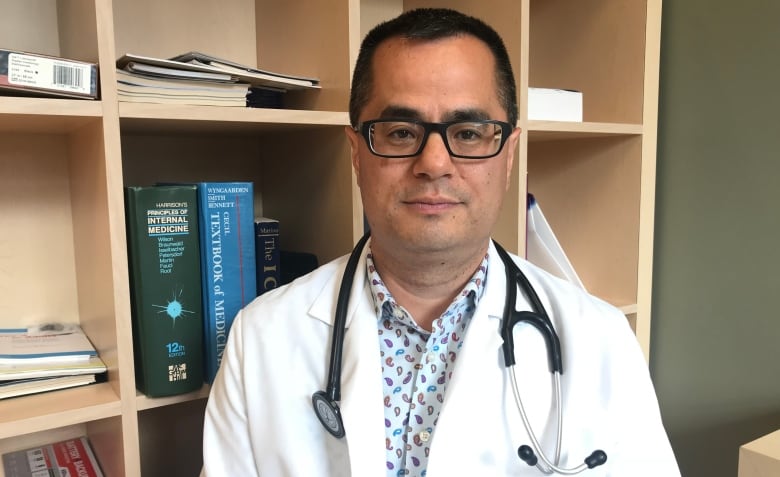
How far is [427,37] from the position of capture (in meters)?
0.93

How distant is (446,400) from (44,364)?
653 millimetres

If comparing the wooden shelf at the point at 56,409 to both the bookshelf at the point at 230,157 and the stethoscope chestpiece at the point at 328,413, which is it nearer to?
the bookshelf at the point at 230,157

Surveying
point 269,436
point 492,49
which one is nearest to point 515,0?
point 492,49

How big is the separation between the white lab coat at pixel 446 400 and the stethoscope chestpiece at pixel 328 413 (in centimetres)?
2

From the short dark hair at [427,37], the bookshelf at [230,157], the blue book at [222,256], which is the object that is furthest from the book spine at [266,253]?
the short dark hair at [427,37]

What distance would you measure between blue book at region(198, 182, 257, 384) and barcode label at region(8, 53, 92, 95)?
0.24m

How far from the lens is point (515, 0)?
1.23 m

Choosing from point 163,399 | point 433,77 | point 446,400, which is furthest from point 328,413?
point 433,77

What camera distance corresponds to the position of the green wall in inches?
51.1

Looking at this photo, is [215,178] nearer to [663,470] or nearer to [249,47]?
[249,47]

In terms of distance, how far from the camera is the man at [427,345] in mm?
902

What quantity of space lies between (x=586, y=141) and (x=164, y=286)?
1.14 metres

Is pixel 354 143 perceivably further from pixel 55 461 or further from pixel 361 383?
pixel 55 461

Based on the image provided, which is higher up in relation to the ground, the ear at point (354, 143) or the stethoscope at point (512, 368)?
the ear at point (354, 143)
